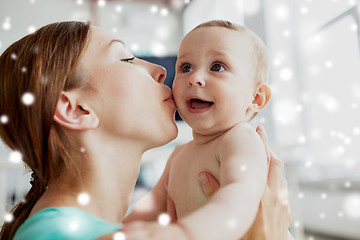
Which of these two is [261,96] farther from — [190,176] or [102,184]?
[102,184]

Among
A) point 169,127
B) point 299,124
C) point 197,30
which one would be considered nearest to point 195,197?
point 169,127

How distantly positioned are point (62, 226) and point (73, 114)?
9.9 inches

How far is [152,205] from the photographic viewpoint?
0.87 m

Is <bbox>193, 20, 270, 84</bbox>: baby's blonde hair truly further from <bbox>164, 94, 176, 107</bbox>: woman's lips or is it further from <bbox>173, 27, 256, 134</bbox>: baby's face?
<bbox>164, 94, 176, 107</bbox>: woman's lips

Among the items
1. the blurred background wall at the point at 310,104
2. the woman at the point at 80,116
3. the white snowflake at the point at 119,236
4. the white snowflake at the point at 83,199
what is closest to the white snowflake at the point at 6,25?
the blurred background wall at the point at 310,104

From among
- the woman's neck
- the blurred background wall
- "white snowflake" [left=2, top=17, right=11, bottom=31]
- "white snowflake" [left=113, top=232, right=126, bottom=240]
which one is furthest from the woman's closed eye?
"white snowflake" [left=2, top=17, right=11, bottom=31]

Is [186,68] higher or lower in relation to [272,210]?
higher

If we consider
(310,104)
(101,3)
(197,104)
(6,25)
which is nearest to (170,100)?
(197,104)

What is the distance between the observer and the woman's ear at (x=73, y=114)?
669mm

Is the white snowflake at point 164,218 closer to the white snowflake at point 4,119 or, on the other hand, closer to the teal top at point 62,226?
the teal top at point 62,226

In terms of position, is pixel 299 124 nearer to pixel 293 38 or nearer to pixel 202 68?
pixel 293 38

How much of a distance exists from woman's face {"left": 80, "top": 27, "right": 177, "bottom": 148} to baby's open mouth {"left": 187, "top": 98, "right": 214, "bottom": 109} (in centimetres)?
5

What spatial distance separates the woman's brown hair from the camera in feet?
2.10

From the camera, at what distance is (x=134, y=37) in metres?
3.04
